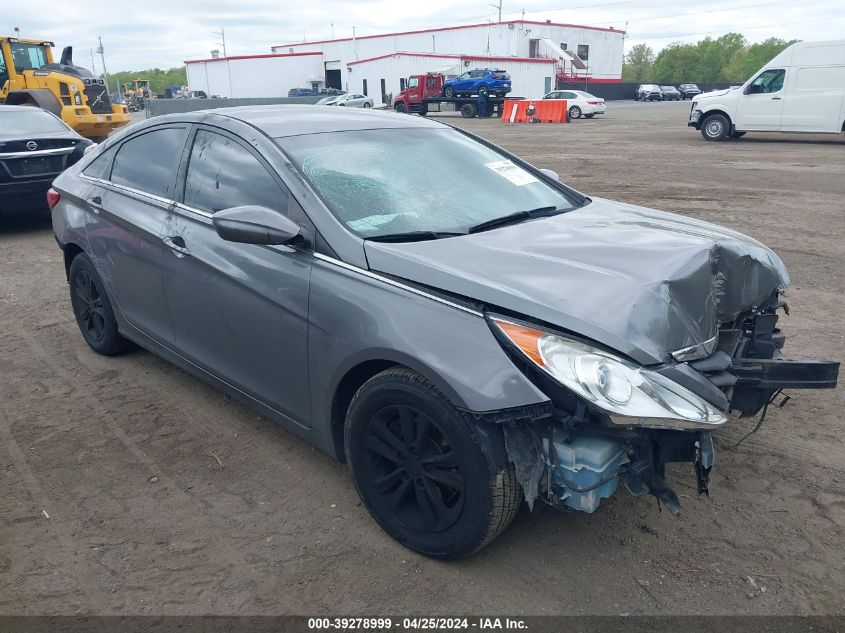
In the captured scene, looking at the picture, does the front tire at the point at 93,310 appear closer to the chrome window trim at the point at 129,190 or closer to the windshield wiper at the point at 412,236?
the chrome window trim at the point at 129,190

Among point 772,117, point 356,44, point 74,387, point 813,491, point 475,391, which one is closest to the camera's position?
point 475,391

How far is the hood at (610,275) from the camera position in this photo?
241 cm

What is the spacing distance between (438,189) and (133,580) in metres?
2.19

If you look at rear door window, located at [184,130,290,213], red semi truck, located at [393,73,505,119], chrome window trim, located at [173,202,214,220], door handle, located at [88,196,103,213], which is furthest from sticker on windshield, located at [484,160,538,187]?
red semi truck, located at [393,73,505,119]

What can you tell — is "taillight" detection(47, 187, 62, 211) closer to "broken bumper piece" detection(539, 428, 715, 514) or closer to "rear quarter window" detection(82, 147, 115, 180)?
"rear quarter window" detection(82, 147, 115, 180)

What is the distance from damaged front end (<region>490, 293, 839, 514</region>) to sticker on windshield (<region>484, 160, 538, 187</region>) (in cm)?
160

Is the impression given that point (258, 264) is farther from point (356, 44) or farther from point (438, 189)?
point (356, 44)

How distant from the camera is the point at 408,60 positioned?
5431cm

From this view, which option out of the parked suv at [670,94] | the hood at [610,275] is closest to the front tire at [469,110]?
the parked suv at [670,94]

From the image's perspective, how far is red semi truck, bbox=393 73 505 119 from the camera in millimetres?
38250

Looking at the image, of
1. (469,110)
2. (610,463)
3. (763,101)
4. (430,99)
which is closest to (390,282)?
(610,463)

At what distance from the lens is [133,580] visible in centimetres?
269

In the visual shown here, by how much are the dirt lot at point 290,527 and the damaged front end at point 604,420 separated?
41 cm

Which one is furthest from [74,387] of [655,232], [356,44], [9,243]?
[356,44]
